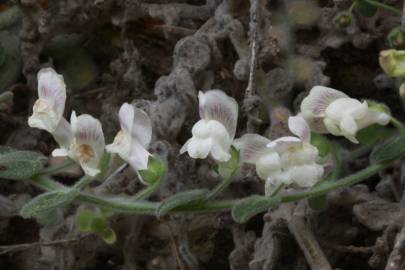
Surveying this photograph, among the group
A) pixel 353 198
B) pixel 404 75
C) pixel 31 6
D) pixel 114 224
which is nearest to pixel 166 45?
pixel 31 6

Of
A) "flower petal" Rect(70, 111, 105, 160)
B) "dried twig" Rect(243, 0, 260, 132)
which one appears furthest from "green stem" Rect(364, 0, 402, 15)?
"flower petal" Rect(70, 111, 105, 160)

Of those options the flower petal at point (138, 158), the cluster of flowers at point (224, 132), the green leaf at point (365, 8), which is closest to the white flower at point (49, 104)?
the cluster of flowers at point (224, 132)

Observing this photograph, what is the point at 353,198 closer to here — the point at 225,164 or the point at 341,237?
the point at 341,237

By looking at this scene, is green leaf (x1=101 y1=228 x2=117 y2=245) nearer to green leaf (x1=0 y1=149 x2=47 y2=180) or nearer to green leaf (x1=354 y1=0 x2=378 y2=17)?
green leaf (x1=0 y1=149 x2=47 y2=180)

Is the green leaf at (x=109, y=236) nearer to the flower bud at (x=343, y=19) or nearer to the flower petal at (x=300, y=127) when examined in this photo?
the flower petal at (x=300, y=127)

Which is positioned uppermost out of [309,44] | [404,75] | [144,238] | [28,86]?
[404,75]

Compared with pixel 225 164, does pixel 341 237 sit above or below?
below
